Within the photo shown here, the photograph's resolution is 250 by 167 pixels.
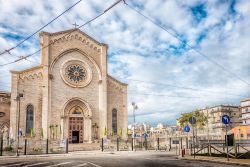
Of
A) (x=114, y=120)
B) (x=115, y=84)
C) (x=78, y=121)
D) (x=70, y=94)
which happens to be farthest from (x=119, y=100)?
(x=70, y=94)

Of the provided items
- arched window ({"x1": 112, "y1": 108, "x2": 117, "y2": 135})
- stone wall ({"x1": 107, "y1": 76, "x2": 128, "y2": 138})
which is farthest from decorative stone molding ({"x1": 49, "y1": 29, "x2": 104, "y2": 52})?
arched window ({"x1": 112, "y1": 108, "x2": 117, "y2": 135})

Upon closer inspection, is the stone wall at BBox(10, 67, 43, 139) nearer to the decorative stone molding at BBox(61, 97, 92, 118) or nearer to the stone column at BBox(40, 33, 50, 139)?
the stone column at BBox(40, 33, 50, 139)

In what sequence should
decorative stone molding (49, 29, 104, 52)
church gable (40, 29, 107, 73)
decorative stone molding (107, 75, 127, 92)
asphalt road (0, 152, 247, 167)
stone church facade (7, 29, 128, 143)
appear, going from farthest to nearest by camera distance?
decorative stone molding (107, 75, 127, 92) < decorative stone molding (49, 29, 104, 52) < church gable (40, 29, 107, 73) < stone church facade (7, 29, 128, 143) < asphalt road (0, 152, 247, 167)

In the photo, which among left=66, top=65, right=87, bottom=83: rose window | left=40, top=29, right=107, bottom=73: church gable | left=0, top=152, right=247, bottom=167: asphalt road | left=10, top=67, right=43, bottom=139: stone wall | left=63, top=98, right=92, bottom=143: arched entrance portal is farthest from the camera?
left=66, top=65, right=87, bottom=83: rose window

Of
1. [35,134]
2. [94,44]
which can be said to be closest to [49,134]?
[35,134]

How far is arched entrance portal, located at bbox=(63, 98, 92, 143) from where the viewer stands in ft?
147

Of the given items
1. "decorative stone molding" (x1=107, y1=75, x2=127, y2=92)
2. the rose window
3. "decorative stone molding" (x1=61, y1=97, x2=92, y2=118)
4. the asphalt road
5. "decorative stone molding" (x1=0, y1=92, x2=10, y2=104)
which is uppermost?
the rose window

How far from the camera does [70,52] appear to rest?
4641 centimetres

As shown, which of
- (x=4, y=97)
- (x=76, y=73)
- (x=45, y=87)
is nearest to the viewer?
(x=4, y=97)

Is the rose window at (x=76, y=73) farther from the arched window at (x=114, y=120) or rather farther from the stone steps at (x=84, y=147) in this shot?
the stone steps at (x=84, y=147)

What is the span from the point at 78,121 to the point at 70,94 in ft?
14.6

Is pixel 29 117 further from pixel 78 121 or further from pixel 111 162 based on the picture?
pixel 111 162

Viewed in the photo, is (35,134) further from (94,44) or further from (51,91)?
(94,44)

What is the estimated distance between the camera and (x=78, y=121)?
4553 cm
